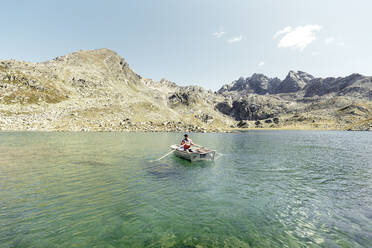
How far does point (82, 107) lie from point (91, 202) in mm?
125651

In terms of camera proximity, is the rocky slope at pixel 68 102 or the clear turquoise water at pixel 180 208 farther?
the rocky slope at pixel 68 102

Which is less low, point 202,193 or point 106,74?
point 106,74

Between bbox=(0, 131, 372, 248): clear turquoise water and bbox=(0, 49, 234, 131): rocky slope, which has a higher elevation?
bbox=(0, 49, 234, 131): rocky slope

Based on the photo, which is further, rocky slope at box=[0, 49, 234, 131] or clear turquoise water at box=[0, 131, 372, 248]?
rocky slope at box=[0, 49, 234, 131]

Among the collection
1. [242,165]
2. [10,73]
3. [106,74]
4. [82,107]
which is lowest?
[242,165]

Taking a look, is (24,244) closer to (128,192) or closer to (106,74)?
(128,192)

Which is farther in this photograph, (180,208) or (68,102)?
(68,102)

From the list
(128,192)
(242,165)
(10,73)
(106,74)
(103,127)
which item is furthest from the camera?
(106,74)

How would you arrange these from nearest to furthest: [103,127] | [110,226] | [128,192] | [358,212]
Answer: [110,226] < [358,212] < [128,192] < [103,127]

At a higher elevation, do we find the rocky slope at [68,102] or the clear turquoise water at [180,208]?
the rocky slope at [68,102]

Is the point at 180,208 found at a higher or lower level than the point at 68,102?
lower

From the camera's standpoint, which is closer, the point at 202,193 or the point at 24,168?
the point at 202,193

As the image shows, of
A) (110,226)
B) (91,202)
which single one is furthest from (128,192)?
(110,226)

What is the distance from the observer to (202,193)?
53.1ft
